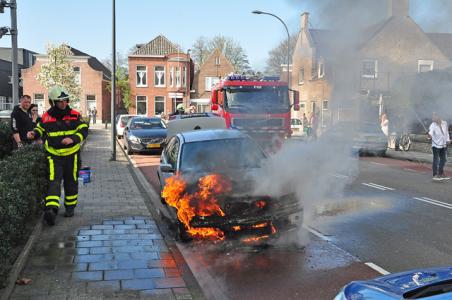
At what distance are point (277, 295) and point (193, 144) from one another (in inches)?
143

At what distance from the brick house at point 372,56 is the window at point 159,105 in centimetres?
4817

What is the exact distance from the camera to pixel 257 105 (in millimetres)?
15242

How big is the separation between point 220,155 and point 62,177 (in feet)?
8.52

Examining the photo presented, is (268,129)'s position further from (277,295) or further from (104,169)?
(277,295)

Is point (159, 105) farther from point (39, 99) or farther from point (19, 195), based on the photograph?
point (19, 195)

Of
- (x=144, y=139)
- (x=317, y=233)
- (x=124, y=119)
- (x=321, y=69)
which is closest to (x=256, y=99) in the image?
(x=144, y=139)

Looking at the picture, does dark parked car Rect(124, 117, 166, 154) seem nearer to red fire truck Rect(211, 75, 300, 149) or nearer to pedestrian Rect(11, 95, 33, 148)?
red fire truck Rect(211, 75, 300, 149)

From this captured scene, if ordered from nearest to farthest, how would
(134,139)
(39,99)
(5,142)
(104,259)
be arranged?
(104,259) < (5,142) < (134,139) < (39,99)

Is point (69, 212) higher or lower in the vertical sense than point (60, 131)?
lower

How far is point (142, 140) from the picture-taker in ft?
64.8

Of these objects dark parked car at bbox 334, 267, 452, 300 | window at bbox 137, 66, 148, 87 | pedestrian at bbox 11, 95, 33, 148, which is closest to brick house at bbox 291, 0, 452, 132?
dark parked car at bbox 334, 267, 452, 300

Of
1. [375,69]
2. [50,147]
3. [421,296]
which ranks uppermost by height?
[375,69]

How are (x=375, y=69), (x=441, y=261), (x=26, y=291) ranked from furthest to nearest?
(x=375, y=69)
(x=441, y=261)
(x=26, y=291)

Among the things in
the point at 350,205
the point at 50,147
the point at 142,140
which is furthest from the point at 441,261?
the point at 142,140
